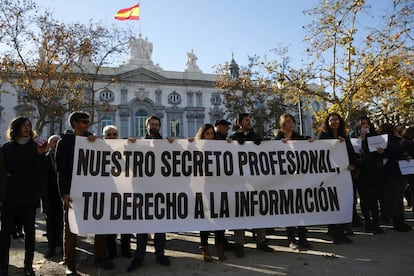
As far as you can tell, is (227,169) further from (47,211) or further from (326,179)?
(47,211)

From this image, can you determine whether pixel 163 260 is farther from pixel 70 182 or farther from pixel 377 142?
pixel 377 142

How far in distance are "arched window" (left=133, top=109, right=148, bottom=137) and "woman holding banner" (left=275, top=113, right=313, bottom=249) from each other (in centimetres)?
3634

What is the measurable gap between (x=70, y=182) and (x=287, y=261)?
3013mm

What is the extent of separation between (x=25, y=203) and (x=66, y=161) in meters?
0.66

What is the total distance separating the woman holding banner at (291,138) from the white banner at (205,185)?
231 millimetres

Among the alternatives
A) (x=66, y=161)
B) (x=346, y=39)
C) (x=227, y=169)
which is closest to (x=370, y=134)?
(x=227, y=169)

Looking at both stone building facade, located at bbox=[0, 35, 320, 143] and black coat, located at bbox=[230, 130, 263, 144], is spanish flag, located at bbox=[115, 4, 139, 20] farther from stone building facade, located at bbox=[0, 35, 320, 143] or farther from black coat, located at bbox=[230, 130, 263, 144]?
black coat, located at bbox=[230, 130, 263, 144]

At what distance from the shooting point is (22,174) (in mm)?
3988

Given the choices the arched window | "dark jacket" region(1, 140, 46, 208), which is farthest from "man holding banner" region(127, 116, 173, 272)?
the arched window

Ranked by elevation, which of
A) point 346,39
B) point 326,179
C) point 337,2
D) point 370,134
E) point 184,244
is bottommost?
point 184,244

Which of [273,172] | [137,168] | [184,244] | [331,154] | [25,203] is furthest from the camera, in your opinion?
[184,244]

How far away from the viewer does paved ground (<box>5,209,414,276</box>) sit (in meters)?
4.06

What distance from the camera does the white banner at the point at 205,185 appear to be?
14.1 feet

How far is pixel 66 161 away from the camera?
4203 millimetres
